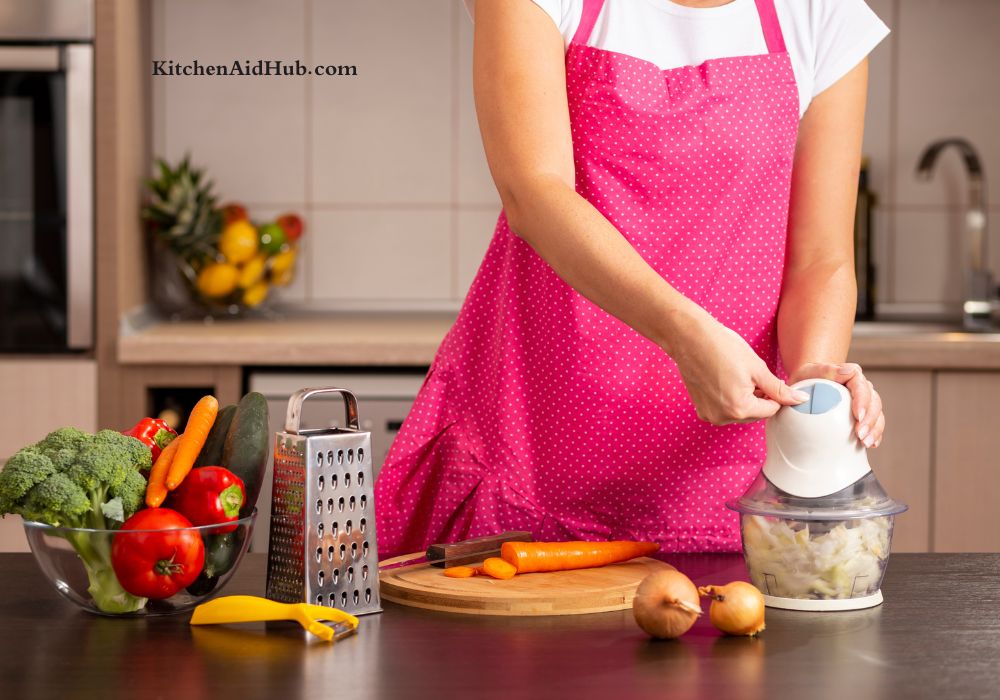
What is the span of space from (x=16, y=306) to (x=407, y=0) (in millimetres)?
1121

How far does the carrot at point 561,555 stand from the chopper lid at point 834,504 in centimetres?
13

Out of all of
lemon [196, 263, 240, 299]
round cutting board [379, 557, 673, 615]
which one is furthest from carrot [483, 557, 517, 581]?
lemon [196, 263, 240, 299]

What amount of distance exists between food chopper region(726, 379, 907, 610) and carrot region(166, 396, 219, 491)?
0.44 m

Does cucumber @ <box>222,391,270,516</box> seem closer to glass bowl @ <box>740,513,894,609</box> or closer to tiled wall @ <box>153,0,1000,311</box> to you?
glass bowl @ <box>740,513,894,609</box>

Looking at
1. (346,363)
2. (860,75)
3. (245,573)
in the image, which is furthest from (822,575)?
(346,363)

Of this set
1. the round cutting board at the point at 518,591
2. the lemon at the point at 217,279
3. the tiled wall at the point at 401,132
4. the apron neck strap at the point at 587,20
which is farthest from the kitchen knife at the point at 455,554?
the tiled wall at the point at 401,132

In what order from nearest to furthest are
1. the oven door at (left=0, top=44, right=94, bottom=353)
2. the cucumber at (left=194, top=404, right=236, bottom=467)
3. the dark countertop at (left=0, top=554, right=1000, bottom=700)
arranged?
the dark countertop at (left=0, top=554, right=1000, bottom=700)
the cucumber at (left=194, top=404, right=236, bottom=467)
the oven door at (left=0, top=44, right=94, bottom=353)

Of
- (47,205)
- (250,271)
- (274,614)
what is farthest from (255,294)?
(274,614)

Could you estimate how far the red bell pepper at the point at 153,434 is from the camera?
939mm

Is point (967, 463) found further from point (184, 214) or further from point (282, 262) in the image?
point (184, 214)

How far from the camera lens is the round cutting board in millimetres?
909

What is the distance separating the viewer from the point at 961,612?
919 millimetres

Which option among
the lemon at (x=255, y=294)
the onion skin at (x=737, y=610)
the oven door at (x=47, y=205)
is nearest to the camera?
the onion skin at (x=737, y=610)

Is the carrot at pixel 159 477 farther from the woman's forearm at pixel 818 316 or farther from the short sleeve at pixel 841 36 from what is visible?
the short sleeve at pixel 841 36
